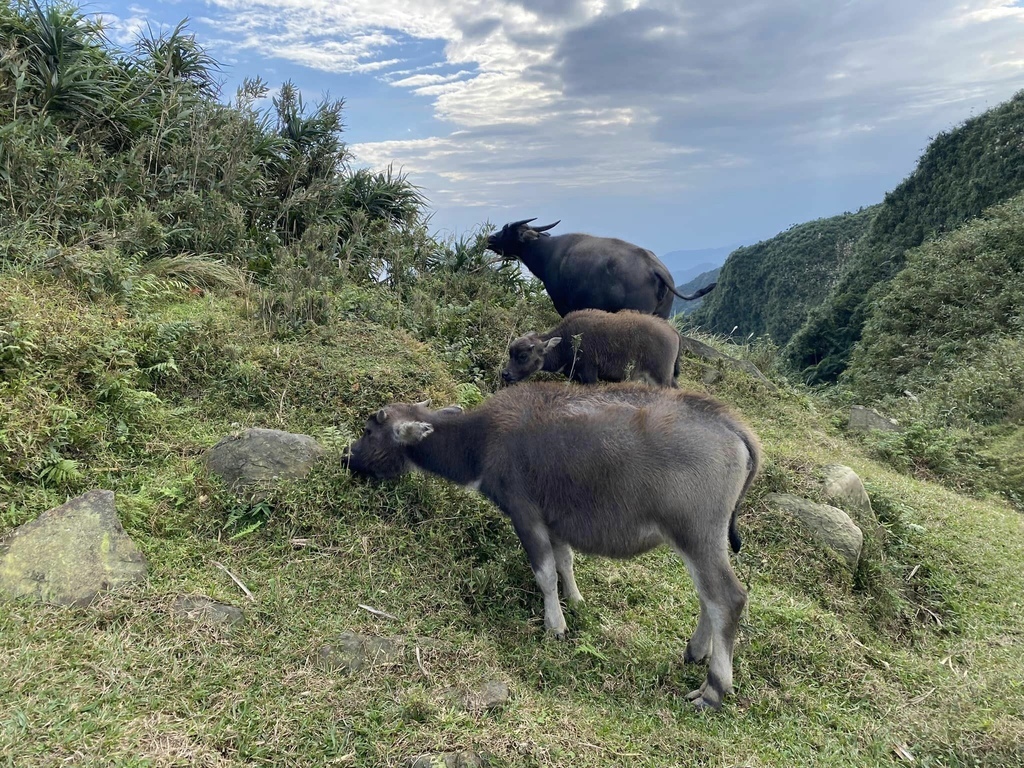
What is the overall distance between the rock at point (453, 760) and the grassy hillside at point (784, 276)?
33.1 metres

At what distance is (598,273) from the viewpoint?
9109 millimetres

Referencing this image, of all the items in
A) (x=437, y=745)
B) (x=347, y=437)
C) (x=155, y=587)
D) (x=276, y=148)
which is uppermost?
(x=276, y=148)

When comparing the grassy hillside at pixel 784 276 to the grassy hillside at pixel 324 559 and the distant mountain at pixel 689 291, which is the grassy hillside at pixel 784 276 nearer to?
the distant mountain at pixel 689 291

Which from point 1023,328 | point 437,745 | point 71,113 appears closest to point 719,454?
point 437,745

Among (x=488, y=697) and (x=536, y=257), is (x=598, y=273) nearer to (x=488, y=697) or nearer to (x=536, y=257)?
(x=536, y=257)

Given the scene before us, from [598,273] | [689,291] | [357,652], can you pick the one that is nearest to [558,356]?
[598,273]

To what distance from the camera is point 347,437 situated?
16.9 feet

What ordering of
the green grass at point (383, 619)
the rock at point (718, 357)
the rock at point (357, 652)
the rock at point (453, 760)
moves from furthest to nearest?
the rock at point (718, 357), the rock at point (357, 652), the green grass at point (383, 619), the rock at point (453, 760)

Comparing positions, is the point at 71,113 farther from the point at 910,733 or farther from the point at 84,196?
the point at 910,733

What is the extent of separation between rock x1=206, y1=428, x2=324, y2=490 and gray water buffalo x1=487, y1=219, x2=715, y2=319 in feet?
17.9

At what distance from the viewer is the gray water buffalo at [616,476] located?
3672 mm

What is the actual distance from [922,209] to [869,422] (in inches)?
916

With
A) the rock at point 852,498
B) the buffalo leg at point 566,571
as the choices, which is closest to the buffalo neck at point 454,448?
the buffalo leg at point 566,571

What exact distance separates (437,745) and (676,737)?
131 centimetres
